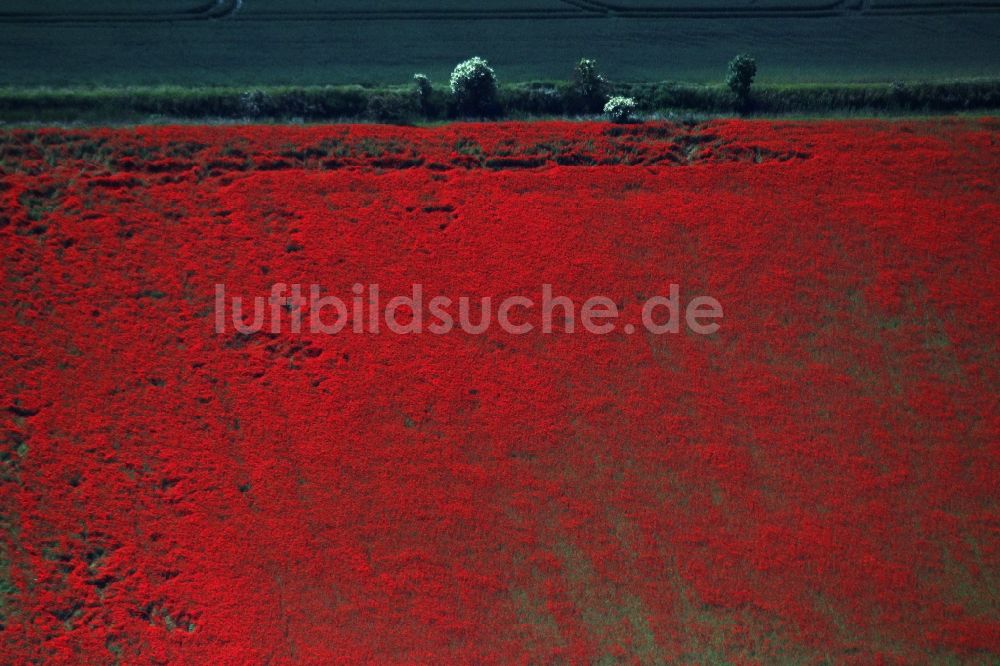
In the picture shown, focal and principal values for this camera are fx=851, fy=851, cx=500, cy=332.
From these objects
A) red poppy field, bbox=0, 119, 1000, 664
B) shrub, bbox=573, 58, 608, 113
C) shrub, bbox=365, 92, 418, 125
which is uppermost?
shrub, bbox=573, 58, 608, 113

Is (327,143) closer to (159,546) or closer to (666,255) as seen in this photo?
(666,255)

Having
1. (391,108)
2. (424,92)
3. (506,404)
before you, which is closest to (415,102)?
(424,92)

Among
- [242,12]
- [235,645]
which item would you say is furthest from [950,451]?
[242,12]

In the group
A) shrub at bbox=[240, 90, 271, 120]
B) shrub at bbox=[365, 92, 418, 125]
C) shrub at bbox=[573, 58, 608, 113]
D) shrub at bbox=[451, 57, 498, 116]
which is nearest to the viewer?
shrub at bbox=[451, 57, 498, 116]

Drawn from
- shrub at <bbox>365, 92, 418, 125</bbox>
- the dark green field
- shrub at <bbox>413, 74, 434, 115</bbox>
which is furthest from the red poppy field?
the dark green field

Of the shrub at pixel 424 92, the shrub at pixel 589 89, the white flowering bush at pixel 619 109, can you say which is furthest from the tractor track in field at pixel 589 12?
the white flowering bush at pixel 619 109

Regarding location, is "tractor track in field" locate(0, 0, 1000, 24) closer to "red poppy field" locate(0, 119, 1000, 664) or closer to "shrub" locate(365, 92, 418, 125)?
"shrub" locate(365, 92, 418, 125)
